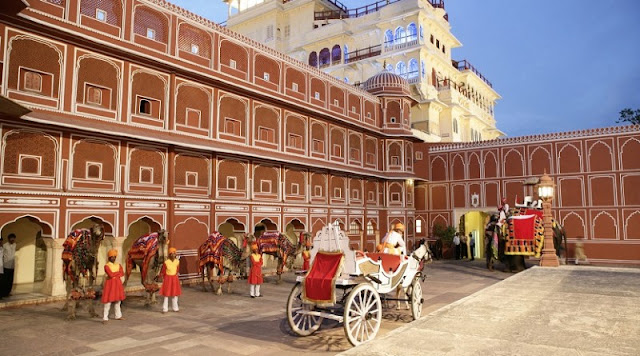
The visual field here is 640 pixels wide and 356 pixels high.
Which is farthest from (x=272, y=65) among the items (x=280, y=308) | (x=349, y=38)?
(x=349, y=38)

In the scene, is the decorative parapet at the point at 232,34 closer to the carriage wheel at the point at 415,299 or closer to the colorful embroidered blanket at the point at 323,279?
the colorful embroidered blanket at the point at 323,279

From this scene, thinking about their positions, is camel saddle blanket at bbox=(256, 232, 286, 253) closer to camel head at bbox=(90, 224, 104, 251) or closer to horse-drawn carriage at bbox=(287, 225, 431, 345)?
camel head at bbox=(90, 224, 104, 251)

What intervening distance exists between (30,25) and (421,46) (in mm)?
26414

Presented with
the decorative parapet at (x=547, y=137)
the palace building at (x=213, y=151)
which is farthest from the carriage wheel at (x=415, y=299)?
the decorative parapet at (x=547, y=137)

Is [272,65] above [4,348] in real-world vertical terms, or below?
above

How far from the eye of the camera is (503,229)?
62.6 ft

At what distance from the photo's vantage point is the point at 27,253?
14406 mm

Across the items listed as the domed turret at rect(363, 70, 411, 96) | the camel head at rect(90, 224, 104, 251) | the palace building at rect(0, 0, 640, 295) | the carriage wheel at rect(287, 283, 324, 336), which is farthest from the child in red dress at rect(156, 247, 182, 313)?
the domed turret at rect(363, 70, 411, 96)

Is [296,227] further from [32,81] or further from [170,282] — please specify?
[32,81]

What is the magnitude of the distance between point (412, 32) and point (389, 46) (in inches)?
81.5

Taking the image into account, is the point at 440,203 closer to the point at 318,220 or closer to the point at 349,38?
the point at 318,220

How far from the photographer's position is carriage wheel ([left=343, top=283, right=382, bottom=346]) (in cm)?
647

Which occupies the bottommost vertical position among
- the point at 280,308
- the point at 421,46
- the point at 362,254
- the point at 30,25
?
the point at 280,308

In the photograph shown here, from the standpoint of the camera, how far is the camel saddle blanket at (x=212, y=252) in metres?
12.9
